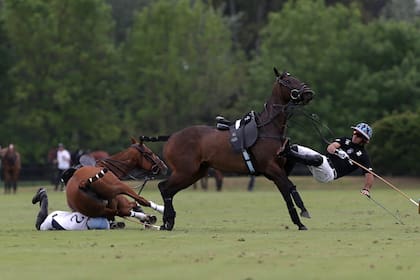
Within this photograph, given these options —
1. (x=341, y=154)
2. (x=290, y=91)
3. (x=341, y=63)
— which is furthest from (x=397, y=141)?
(x=290, y=91)

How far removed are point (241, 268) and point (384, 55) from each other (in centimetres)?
4902

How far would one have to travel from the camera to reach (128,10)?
78.0 m

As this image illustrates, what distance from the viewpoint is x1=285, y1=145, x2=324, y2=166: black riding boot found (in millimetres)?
19188

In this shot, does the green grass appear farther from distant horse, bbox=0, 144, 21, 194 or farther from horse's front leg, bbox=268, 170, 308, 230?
distant horse, bbox=0, 144, 21, 194

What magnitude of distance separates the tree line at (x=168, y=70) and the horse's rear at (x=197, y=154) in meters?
38.1

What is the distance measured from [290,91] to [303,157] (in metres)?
1.15

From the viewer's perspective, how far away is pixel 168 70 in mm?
60969

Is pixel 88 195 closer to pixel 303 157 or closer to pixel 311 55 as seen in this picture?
pixel 303 157

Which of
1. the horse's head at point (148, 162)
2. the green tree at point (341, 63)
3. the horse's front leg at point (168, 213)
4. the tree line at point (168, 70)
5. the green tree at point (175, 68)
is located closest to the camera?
the horse's front leg at point (168, 213)

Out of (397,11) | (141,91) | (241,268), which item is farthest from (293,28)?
(241,268)

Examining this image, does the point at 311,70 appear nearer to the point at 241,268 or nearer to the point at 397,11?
the point at 397,11

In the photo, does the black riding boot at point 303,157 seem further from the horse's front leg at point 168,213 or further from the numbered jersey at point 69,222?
the numbered jersey at point 69,222

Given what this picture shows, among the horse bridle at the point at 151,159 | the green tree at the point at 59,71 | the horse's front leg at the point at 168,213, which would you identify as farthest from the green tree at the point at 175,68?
the horse's front leg at the point at 168,213

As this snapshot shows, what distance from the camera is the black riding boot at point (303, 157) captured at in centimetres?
1919
